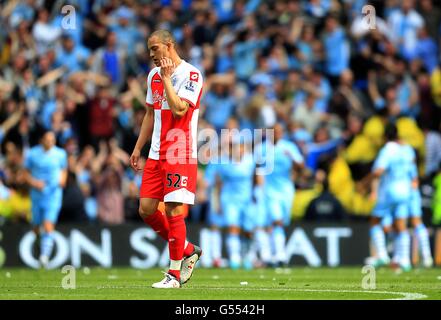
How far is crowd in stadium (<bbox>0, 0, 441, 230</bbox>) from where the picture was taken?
74.2ft

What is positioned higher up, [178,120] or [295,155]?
[295,155]

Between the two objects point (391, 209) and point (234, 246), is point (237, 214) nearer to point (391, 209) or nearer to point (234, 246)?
point (234, 246)

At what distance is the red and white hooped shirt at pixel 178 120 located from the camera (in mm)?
12508

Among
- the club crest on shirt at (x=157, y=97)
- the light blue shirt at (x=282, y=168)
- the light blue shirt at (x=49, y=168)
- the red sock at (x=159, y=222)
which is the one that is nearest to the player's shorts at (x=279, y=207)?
the light blue shirt at (x=282, y=168)

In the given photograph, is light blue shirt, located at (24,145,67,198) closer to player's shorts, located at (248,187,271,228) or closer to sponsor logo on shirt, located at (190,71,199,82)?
player's shorts, located at (248,187,271,228)

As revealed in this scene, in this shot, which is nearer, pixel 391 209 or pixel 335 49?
A: pixel 391 209

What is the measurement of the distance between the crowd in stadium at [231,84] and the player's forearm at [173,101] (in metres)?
9.30

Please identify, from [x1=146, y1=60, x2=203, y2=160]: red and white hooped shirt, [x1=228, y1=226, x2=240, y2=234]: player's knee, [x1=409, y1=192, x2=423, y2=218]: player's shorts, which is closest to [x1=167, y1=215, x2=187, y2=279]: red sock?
[x1=146, y1=60, x2=203, y2=160]: red and white hooped shirt

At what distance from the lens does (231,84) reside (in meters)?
23.8

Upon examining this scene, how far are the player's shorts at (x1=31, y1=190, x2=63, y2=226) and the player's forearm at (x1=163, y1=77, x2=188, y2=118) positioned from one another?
809 centimetres

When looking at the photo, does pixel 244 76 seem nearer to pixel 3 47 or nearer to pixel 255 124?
pixel 255 124

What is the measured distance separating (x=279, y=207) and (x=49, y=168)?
4318 mm

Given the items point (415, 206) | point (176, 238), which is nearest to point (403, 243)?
point (415, 206)

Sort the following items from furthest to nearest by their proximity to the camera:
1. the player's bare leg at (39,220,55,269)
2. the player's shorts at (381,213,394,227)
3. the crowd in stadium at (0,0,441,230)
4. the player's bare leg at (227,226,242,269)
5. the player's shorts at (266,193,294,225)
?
the crowd in stadium at (0,0,441,230) → the player's shorts at (266,193,294,225) → the player's bare leg at (227,226,242,269) → the player's shorts at (381,213,394,227) → the player's bare leg at (39,220,55,269)
